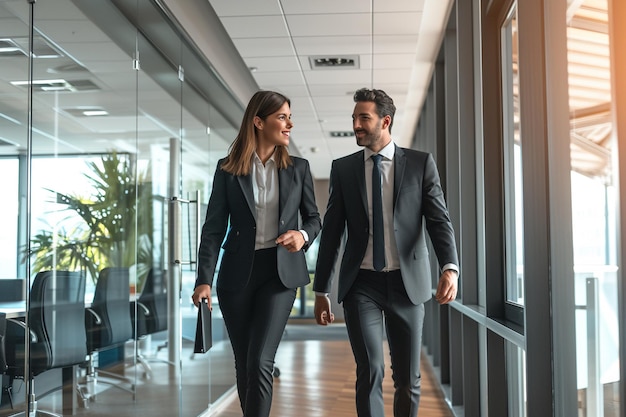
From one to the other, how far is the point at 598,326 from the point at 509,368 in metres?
1.67

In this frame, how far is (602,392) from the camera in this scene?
224cm

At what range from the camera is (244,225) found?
320 centimetres

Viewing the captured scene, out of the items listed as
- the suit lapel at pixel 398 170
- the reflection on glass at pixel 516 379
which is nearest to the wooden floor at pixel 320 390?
the reflection on glass at pixel 516 379

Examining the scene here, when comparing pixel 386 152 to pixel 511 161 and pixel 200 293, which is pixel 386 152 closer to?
pixel 511 161

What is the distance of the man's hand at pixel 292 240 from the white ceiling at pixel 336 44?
263 centimetres

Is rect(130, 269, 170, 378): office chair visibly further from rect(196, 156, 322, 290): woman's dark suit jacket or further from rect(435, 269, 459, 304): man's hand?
rect(435, 269, 459, 304): man's hand

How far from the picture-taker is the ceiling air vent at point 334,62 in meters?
6.79

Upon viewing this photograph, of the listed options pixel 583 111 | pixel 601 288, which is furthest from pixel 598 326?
pixel 583 111

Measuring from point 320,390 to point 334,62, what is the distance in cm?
283

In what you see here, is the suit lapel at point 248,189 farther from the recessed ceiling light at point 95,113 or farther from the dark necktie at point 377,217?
the recessed ceiling light at point 95,113

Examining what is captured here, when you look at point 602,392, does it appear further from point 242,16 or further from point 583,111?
point 242,16

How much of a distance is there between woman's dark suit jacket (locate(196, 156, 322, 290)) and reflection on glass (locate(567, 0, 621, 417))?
3.65 ft

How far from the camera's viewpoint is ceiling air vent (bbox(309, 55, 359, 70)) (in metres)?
6.79

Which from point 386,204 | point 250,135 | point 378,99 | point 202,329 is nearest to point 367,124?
point 378,99
